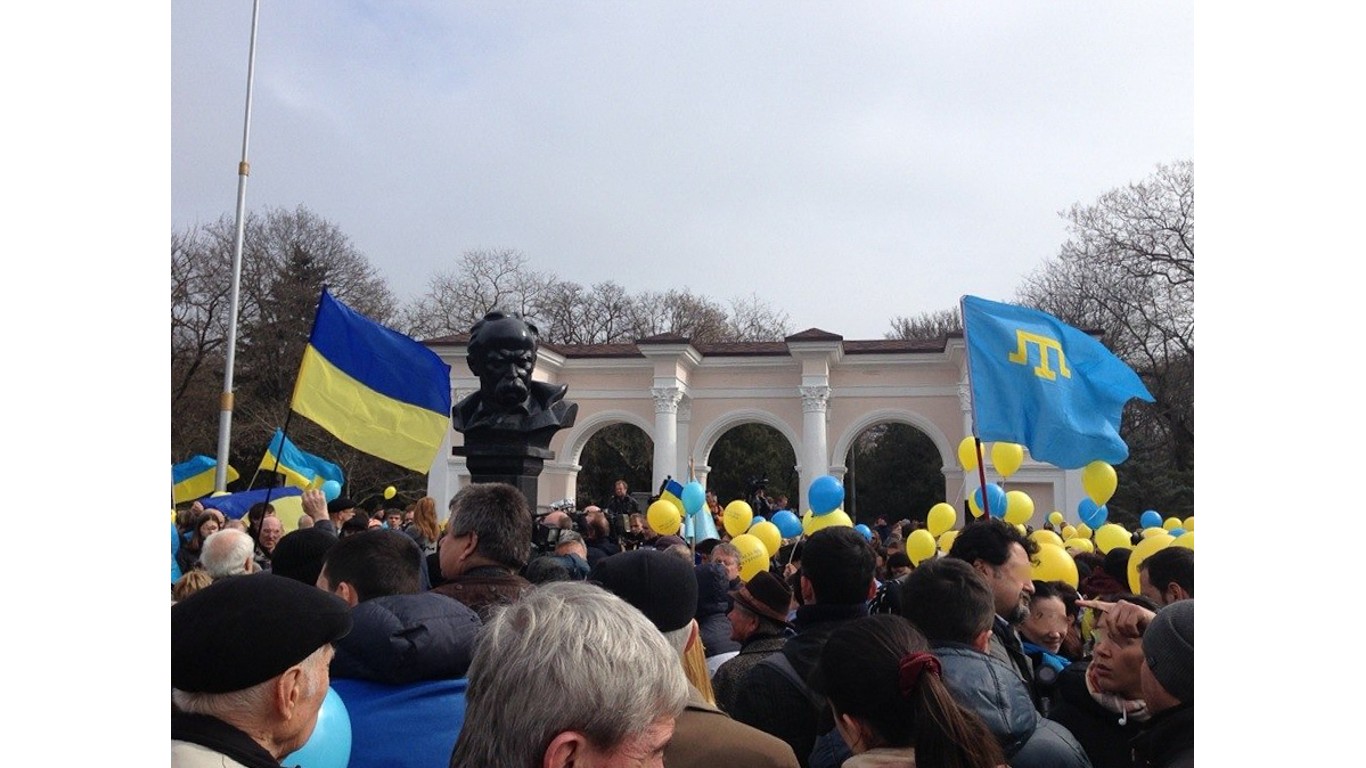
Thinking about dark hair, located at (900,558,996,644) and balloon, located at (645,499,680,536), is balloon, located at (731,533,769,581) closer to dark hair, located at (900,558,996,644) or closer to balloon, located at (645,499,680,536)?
balloon, located at (645,499,680,536)

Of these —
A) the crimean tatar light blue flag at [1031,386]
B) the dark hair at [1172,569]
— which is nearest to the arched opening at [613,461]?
the crimean tatar light blue flag at [1031,386]

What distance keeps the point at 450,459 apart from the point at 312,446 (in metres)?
6.47

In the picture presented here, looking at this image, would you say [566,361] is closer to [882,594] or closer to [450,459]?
[450,459]

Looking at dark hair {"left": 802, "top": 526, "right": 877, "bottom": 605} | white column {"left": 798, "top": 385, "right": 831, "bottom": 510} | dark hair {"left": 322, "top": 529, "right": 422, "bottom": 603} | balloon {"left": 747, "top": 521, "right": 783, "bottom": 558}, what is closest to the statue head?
balloon {"left": 747, "top": 521, "right": 783, "bottom": 558}

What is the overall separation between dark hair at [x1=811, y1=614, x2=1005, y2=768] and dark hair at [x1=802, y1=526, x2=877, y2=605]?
1.24 m

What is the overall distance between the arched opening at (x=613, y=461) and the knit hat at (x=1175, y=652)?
3770 cm

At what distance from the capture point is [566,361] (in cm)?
3234

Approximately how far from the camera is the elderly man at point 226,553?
15.5 feet

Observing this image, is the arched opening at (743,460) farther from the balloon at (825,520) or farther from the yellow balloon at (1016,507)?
the balloon at (825,520)

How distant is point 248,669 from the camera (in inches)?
75.8

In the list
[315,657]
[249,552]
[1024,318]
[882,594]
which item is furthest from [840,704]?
[1024,318]

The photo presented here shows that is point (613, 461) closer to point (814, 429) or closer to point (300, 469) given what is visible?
point (814, 429)

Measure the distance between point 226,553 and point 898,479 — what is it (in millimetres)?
37430

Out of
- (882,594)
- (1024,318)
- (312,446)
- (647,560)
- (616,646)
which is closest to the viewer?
(616,646)
